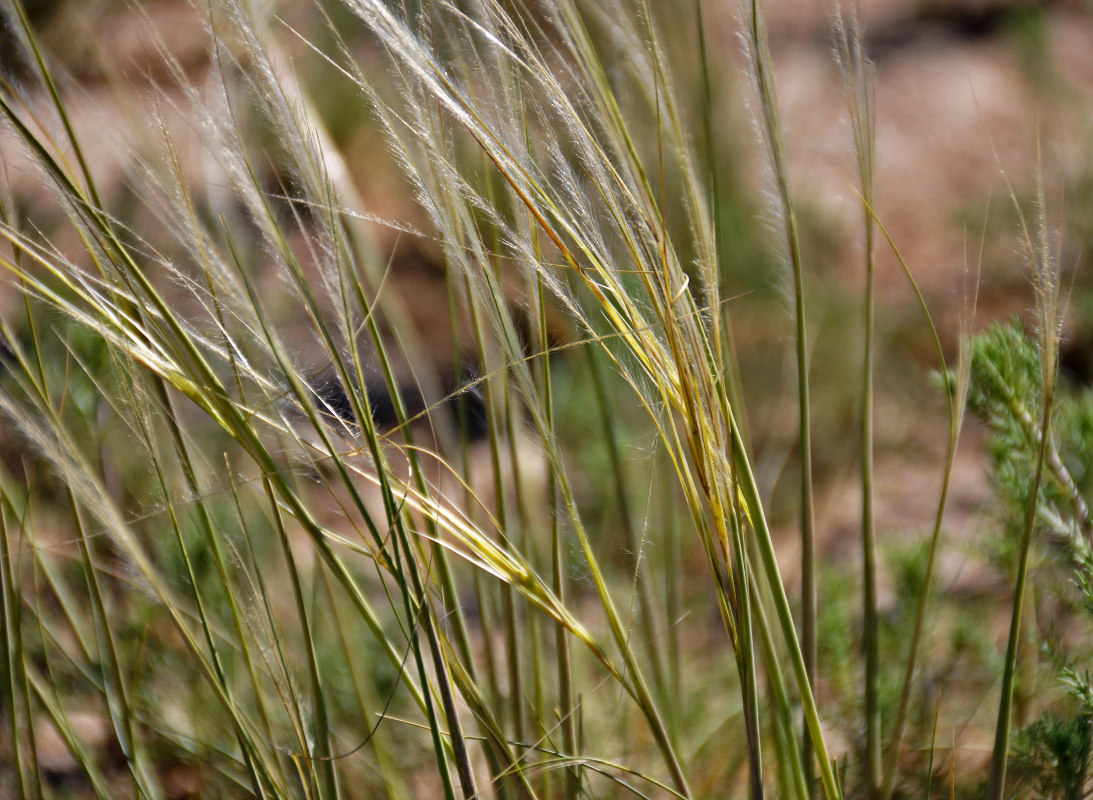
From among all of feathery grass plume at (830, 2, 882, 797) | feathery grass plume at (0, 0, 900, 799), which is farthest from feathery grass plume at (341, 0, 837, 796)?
feathery grass plume at (830, 2, 882, 797)

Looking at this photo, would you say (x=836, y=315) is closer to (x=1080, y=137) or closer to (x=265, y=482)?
(x=1080, y=137)

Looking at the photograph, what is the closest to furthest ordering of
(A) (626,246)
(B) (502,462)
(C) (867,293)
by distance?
(A) (626,246), (C) (867,293), (B) (502,462)

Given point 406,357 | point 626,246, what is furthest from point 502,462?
point 626,246

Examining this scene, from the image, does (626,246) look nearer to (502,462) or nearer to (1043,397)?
(1043,397)

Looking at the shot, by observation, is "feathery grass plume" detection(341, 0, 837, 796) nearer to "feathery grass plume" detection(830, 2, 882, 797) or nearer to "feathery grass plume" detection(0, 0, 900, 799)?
"feathery grass plume" detection(0, 0, 900, 799)

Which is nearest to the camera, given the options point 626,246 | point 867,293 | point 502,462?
point 626,246

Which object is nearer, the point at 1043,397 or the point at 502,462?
the point at 1043,397

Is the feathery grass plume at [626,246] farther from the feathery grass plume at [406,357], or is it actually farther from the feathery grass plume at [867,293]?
the feathery grass plume at [867,293]

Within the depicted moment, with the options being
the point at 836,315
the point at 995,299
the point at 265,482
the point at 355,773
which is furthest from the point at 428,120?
the point at 995,299
